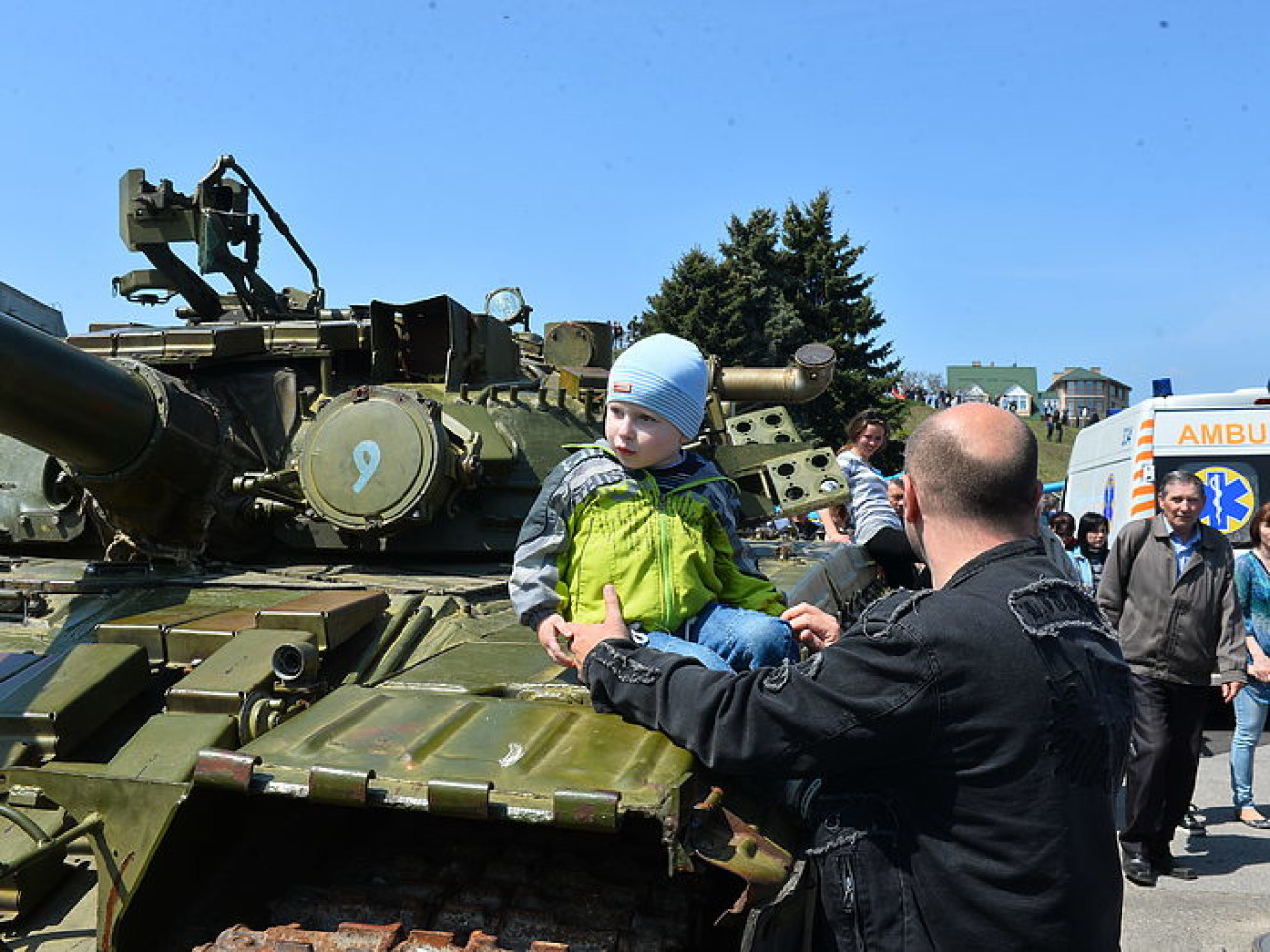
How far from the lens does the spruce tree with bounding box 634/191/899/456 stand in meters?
36.1

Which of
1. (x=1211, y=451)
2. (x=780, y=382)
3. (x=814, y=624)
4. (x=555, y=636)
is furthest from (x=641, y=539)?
(x=1211, y=451)

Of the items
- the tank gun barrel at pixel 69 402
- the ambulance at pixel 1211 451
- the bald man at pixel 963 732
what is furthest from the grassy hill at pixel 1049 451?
the bald man at pixel 963 732

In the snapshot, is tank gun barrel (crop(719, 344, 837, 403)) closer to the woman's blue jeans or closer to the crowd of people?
the woman's blue jeans

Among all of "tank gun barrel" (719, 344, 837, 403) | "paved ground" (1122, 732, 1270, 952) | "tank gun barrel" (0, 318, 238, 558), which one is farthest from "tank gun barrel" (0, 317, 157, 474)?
"paved ground" (1122, 732, 1270, 952)

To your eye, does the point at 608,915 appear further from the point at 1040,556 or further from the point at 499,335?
the point at 499,335

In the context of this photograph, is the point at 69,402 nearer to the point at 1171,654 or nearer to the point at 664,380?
the point at 664,380

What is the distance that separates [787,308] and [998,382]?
6286 centimetres

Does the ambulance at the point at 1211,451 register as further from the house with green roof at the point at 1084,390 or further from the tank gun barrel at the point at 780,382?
the house with green roof at the point at 1084,390

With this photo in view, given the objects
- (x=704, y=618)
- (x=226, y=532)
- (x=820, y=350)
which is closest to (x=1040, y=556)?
(x=704, y=618)

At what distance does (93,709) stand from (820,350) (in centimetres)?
551

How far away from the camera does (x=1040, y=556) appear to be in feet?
7.46

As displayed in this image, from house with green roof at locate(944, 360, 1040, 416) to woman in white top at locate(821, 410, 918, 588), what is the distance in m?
84.4

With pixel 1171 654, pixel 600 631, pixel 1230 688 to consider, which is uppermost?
pixel 600 631

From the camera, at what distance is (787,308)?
36.3m
